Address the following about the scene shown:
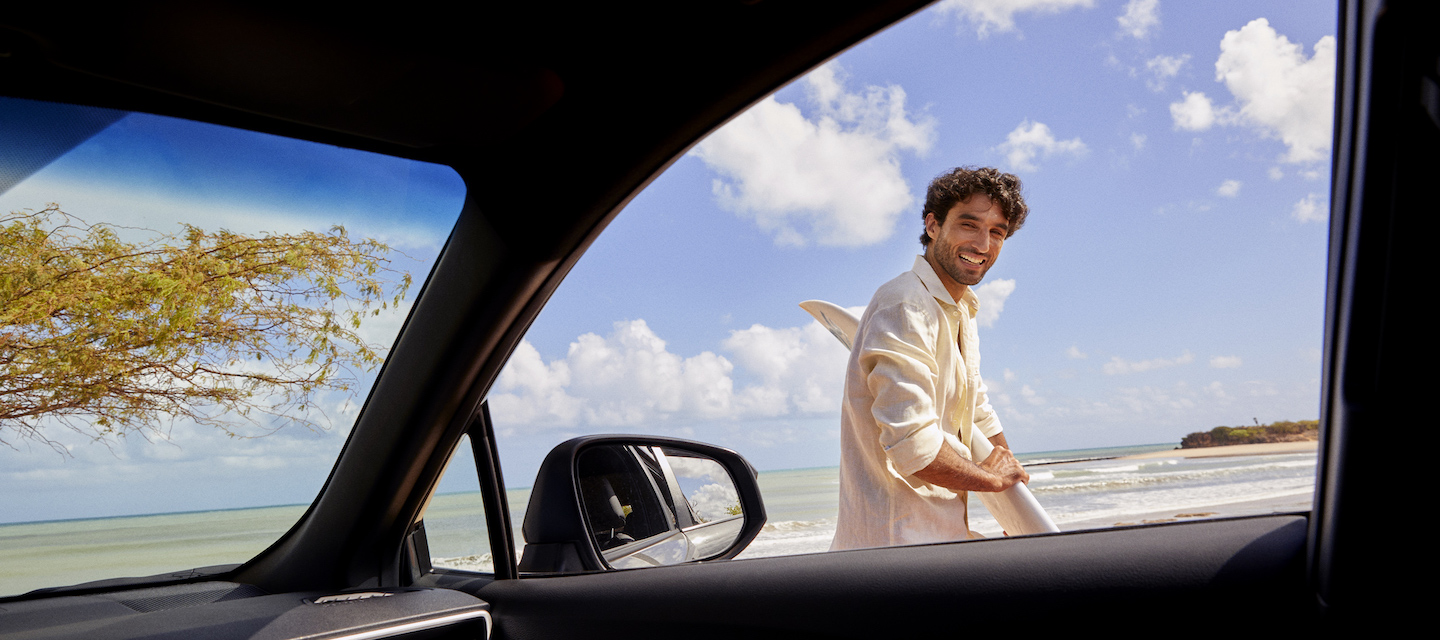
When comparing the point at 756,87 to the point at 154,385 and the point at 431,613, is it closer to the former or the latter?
the point at 431,613

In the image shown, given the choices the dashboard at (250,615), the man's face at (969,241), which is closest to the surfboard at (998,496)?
the man's face at (969,241)

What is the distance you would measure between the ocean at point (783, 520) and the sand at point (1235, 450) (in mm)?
11

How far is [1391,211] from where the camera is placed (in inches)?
37.7

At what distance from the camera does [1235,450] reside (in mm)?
1483

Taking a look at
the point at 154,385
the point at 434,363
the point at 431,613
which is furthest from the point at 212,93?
the point at 431,613

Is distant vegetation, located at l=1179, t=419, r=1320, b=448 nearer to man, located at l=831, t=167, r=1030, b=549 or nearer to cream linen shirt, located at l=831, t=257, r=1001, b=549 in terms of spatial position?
man, located at l=831, t=167, r=1030, b=549

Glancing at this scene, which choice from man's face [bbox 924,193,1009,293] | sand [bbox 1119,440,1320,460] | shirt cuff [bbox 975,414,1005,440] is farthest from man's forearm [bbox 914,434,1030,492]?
man's face [bbox 924,193,1009,293]

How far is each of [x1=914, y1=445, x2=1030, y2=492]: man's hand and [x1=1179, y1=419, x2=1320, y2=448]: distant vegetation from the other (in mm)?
523

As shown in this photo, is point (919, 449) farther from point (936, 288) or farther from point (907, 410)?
point (936, 288)

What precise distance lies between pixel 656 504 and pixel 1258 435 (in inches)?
65.4

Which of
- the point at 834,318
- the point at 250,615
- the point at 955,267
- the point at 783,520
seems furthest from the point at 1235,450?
the point at 250,615

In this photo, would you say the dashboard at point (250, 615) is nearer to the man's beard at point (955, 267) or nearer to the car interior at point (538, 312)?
the car interior at point (538, 312)

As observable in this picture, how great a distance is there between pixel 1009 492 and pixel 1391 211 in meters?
1.25

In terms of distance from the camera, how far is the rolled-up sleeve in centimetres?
224
